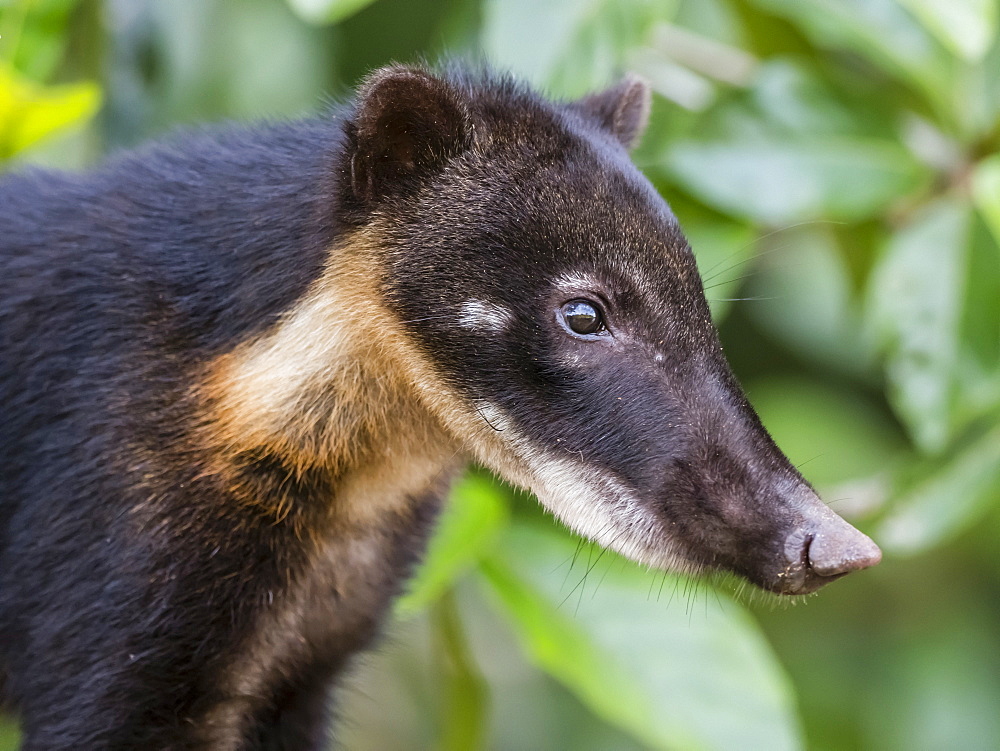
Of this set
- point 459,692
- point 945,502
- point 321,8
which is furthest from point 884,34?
point 459,692

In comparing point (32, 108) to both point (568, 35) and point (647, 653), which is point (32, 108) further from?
point (647, 653)

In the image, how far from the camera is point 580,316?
159 cm

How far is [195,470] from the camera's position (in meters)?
1.69

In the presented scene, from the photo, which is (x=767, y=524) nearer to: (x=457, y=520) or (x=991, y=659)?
(x=457, y=520)

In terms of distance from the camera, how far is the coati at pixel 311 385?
1596 millimetres

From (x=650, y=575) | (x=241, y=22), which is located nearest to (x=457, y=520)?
(x=650, y=575)

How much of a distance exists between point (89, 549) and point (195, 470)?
168mm

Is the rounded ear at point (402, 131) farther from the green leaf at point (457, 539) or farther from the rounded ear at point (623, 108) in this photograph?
the green leaf at point (457, 539)

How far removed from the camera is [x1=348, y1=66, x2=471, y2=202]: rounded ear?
1597mm

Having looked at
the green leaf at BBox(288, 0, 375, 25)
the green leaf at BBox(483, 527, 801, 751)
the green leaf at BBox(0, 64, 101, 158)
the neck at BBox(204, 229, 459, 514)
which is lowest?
the green leaf at BBox(483, 527, 801, 751)

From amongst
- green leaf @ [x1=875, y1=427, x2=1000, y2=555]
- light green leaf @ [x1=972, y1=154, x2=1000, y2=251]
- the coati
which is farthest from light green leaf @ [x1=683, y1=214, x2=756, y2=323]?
the coati

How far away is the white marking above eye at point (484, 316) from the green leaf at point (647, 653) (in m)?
0.80

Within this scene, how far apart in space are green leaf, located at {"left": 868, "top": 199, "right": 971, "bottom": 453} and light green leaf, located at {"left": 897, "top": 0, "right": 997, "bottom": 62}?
0.44 metres

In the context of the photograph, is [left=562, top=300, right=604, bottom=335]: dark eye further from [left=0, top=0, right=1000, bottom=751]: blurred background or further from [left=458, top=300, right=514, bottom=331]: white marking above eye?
[left=0, top=0, right=1000, bottom=751]: blurred background
